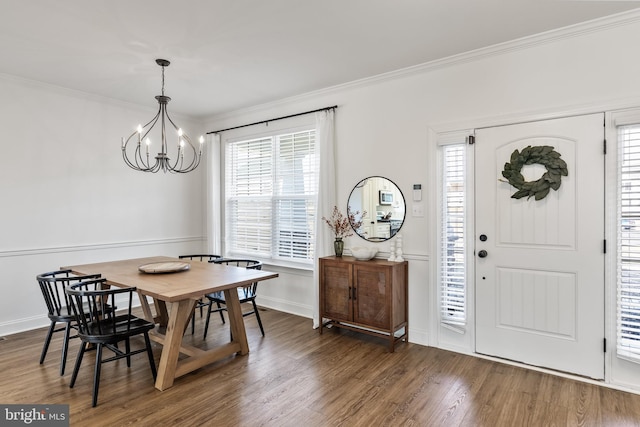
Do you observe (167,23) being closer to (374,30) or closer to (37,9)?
(37,9)

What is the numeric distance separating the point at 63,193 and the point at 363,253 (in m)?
3.64

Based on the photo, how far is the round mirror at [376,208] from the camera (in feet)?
12.4

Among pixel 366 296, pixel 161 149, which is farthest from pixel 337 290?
pixel 161 149

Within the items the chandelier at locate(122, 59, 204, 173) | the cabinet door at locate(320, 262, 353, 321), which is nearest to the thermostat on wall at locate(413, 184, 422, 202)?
the cabinet door at locate(320, 262, 353, 321)

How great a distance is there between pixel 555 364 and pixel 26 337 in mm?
5096

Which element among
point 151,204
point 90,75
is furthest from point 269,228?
point 90,75

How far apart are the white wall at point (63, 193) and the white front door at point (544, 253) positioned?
4359 mm

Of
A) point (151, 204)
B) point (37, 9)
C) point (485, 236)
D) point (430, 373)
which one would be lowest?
point (430, 373)

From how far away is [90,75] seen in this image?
3.85 m

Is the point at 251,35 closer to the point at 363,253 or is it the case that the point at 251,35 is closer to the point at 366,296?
the point at 363,253

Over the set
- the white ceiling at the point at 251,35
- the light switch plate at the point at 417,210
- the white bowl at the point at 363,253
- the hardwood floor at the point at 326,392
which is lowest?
the hardwood floor at the point at 326,392

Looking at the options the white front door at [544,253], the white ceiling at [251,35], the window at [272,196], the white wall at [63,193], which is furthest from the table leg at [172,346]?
the white front door at [544,253]

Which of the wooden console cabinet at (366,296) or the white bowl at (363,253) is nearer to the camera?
the wooden console cabinet at (366,296)

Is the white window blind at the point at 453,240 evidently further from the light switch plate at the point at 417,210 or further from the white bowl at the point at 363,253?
the white bowl at the point at 363,253
